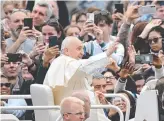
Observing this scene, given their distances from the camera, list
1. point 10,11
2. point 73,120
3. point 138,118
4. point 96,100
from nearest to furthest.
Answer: point 73,120, point 138,118, point 96,100, point 10,11

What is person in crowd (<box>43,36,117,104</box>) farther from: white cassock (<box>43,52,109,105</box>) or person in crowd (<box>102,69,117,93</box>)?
person in crowd (<box>102,69,117,93</box>)

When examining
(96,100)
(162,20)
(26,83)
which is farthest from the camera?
(162,20)

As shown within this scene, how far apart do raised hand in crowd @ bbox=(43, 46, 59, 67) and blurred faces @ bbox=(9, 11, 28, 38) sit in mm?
1843

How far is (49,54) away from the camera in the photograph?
12898mm

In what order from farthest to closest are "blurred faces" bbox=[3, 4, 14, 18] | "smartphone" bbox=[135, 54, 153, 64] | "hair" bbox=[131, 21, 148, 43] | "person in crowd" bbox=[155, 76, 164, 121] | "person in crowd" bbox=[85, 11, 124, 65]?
1. "blurred faces" bbox=[3, 4, 14, 18]
2. "hair" bbox=[131, 21, 148, 43]
3. "person in crowd" bbox=[85, 11, 124, 65]
4. "smartphone" bbox=[135, 54, 153, 64]
5. "person in crowd" bbox=[155, 76, 164, 121]

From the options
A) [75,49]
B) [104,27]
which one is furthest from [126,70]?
[104,27]

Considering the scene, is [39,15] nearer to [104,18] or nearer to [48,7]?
[48,7]

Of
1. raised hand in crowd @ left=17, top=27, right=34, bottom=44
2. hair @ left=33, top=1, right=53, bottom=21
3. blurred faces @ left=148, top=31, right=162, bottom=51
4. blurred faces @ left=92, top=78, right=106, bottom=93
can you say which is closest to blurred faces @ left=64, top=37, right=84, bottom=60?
blurred faces @ left=92, top=78, right=106, bottom=93

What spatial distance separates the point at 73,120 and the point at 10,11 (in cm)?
657

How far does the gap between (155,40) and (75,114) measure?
11.7 ft

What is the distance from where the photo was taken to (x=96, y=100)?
1178 cm

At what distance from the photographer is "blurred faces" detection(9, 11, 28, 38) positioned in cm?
1479

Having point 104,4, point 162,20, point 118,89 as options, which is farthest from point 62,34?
point 104,4

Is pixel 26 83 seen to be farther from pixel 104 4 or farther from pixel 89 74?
pixel 104 4
